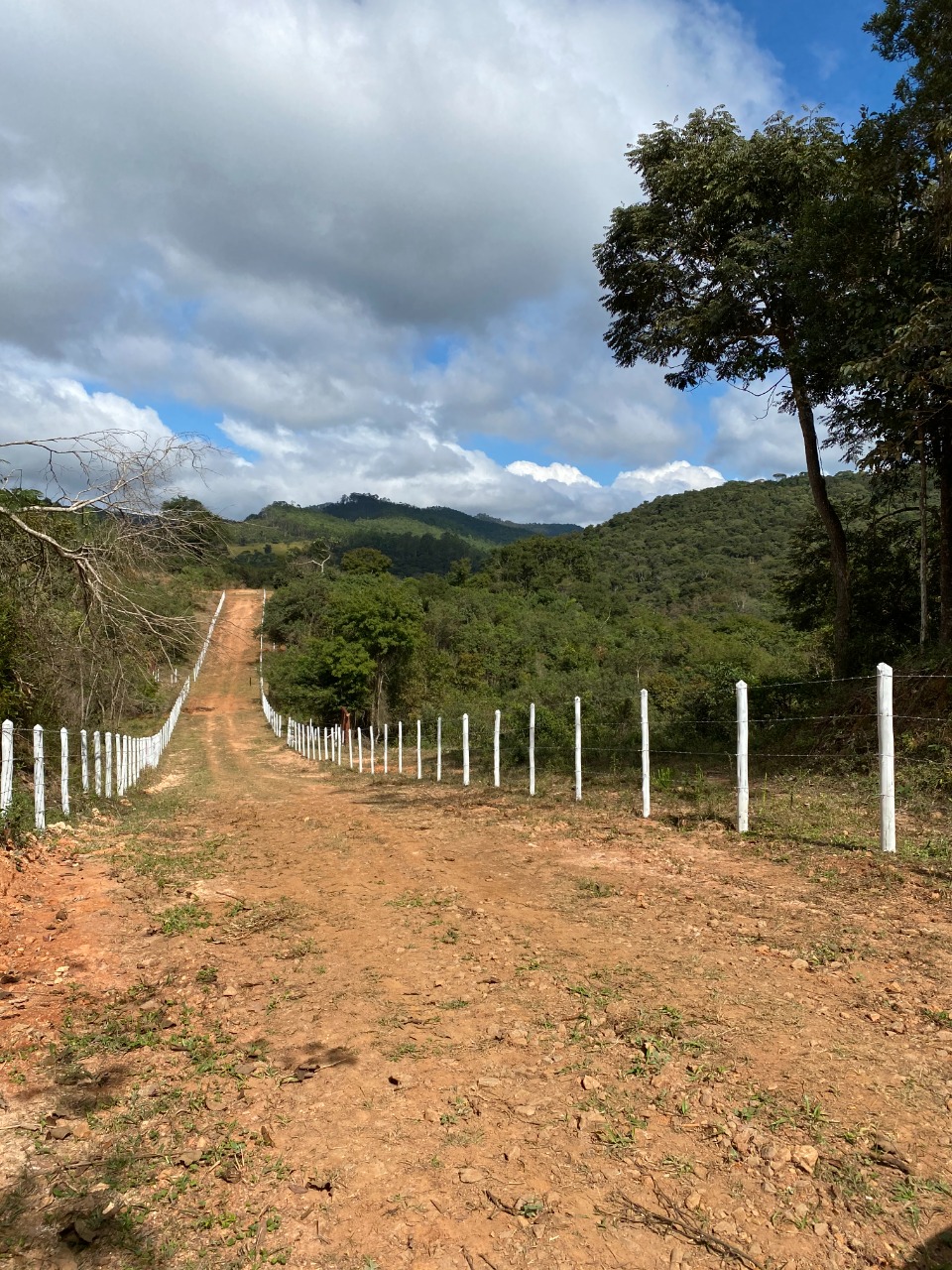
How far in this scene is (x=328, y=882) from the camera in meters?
7.45

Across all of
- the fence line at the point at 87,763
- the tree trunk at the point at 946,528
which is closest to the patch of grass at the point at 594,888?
the fence line at the point at 87,763

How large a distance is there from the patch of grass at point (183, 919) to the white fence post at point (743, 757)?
5.65 meters

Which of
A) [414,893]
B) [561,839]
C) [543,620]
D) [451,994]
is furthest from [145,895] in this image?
[543,620]

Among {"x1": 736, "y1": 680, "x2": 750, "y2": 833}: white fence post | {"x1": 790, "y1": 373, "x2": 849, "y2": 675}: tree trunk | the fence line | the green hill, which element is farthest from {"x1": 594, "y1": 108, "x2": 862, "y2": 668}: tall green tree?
the green hill

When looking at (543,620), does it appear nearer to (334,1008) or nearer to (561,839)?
(561,839)

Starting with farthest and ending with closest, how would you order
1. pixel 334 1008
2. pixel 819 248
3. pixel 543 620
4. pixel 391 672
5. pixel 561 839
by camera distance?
pixel 543 620 < pixel 391 672 < pixel 819 248 < pixel 561 839 < pixel 334 1008

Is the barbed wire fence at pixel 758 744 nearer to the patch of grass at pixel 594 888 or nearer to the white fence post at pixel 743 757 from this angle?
the white fence post at pixel 743 757

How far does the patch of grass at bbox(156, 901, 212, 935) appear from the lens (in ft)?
19.7

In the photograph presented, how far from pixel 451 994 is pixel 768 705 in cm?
1429

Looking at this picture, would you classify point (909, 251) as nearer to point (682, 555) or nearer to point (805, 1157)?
point (805, 1157)

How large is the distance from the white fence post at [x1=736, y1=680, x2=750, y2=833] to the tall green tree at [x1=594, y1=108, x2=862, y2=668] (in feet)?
28.4

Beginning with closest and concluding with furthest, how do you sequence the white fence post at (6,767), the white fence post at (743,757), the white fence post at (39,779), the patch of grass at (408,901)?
1. the patch of grass at (408,901)
2. the white fence post at (743,757)
3. the white fence post at (6,767)
4. the white fence post at (39,779)

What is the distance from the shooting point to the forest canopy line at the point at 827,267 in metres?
11.0

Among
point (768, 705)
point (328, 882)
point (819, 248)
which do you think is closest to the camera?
point (328, 882)
